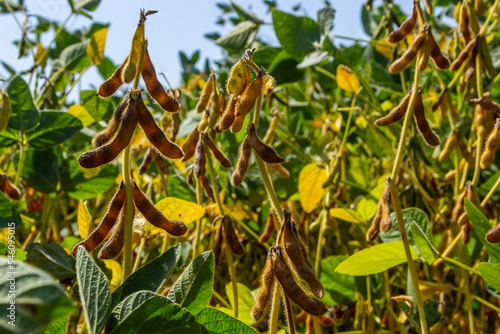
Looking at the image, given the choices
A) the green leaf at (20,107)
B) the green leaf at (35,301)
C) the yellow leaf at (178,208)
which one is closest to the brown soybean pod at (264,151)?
the yellow leaf at (178,208)

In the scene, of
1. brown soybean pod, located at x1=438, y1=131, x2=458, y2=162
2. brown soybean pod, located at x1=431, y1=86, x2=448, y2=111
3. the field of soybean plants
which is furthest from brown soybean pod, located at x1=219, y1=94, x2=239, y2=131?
brown soybean pod, located at x1=438, y1=131, x2=458, y2=162

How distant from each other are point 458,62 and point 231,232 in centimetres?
56

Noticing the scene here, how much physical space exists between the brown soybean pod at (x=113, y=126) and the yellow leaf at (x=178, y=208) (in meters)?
0.21

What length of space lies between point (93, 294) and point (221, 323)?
0.13 m

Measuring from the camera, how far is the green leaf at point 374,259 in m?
0.72

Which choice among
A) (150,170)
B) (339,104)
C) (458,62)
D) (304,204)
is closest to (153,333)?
(304,204)

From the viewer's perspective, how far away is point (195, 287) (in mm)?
521

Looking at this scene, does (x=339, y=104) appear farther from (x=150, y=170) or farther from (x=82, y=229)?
(x=82, y=229)

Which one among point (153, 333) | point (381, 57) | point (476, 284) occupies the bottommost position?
point (476, 284)

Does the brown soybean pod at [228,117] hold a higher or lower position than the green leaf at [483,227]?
higher

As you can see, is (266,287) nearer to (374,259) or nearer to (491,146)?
(374,259)

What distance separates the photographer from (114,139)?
0.50 meters

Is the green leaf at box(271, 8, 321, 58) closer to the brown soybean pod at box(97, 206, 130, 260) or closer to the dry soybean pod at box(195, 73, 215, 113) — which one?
the dry soybean pod at box(195, 73, 215, 113)

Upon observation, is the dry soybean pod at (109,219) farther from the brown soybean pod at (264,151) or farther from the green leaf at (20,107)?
the green leaf at (20,107)
